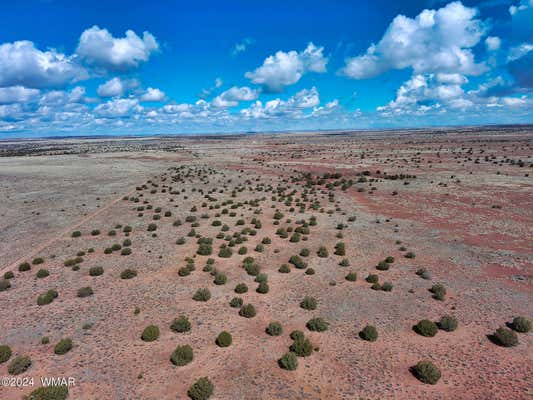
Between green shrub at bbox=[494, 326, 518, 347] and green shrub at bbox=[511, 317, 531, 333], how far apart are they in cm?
137

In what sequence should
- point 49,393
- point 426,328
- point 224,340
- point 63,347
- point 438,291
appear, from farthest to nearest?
point 438,291 → point 426,328 → point 224,340 → point 63,347 → point 49,393

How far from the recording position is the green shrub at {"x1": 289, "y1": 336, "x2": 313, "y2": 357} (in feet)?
53.8

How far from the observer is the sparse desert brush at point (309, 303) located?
820 inches

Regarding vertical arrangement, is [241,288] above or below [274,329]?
above

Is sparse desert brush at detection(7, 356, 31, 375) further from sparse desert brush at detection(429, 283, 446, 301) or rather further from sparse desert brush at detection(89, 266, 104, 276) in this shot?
sparse desert brush at detection(429, 283, 446, 301)

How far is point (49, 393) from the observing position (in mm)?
13531

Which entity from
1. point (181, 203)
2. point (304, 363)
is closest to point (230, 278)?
point (304, 363)

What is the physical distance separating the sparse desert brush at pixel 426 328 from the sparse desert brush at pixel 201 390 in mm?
11912

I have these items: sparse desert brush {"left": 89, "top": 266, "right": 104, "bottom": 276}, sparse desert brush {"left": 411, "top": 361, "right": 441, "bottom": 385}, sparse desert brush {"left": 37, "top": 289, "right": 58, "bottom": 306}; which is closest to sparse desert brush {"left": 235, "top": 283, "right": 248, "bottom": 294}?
sparse desert brush {"left": 411, "top": 361, "right": 441, "bottom": 385}

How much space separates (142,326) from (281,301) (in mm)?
8968

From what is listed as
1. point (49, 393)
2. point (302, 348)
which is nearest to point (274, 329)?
point (302, 348)

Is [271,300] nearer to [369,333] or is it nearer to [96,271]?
[369,333]

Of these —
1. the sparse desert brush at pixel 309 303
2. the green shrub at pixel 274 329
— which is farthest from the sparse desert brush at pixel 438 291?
the green shrub at pixel 274 329

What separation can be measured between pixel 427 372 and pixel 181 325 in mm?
12919
